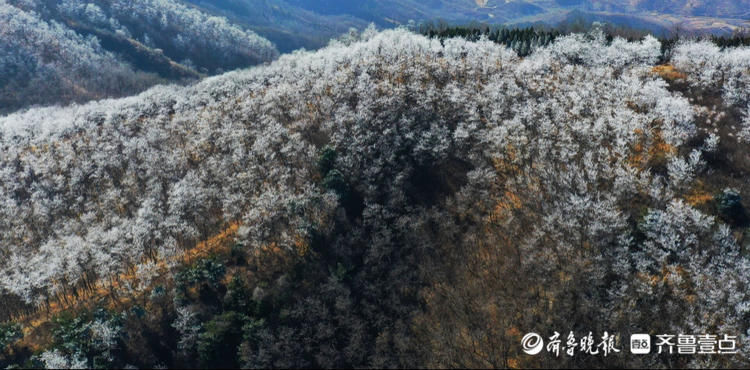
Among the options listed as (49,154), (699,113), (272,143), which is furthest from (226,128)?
(699,113)

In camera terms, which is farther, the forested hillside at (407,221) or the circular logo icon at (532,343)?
the forested hillside at (407,221)

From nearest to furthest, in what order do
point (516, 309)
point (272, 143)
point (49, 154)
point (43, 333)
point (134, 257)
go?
point (516, 309) < point (43, 333) < point (134, 257) < point (272, 143) < point (49, 154)

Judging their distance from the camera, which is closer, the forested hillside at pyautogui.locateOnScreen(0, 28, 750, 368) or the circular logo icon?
the circular logo icon

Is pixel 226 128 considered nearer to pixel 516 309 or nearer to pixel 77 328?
pixel 77 328

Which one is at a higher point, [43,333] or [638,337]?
[638,337]

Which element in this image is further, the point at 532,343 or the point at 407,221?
the point at 407,221
